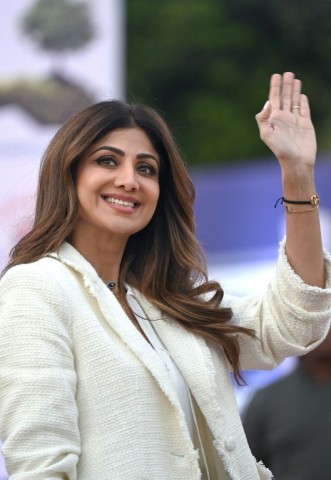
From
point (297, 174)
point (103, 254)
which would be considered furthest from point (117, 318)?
point (297, 174)

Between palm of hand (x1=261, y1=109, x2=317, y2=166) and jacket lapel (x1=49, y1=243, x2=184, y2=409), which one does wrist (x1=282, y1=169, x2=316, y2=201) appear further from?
jacket lapel (x1=49, y1=243, x2=184, y2=409)

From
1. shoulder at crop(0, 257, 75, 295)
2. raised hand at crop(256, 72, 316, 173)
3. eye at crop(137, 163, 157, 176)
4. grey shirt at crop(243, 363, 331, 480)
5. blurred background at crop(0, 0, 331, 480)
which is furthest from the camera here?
blurred background at crop(0, 0, 331, 480)

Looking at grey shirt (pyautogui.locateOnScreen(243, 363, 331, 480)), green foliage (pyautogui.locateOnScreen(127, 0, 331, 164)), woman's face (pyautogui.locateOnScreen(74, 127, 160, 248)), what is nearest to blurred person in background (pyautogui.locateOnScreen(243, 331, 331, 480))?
grey shirt (pyautogui.locateOnScreen(243, 363, 331, 480))

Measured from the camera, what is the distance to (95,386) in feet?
9.38

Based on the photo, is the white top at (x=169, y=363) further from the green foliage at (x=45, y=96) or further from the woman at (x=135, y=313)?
the green foliage at (x=45, y=96)

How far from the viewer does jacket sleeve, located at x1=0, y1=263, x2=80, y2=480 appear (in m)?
2.74

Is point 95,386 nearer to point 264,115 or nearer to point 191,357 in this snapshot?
point 191,357

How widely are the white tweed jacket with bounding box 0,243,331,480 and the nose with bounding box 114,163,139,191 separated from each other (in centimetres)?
23

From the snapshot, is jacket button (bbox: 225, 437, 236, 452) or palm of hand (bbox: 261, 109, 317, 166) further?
palm of hand (bbox: 261, 109, 317, 166)

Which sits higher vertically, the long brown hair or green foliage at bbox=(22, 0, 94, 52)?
green foliage at bbox=(22, 0, 94, 52)

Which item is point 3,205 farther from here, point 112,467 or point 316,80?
point 316,80

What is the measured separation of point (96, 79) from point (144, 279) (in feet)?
14.2

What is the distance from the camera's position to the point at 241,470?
3.04 metres

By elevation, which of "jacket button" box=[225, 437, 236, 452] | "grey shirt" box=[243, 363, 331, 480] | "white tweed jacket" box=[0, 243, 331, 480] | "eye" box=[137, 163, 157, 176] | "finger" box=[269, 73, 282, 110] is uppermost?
"finger" box=[269, 73, 282, 110]
